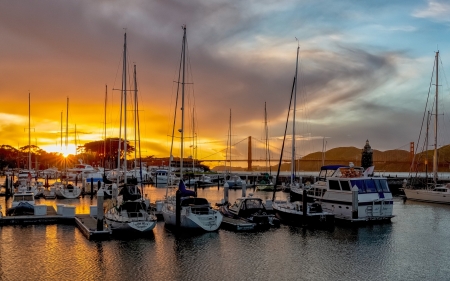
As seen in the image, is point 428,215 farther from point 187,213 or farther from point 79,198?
point 79,198

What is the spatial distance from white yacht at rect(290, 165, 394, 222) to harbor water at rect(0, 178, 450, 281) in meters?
1.97

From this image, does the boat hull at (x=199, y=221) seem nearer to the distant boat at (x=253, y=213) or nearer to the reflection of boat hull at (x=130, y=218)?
the reflection of boat hull at (x=130, y=218)

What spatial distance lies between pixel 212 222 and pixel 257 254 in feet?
19.9

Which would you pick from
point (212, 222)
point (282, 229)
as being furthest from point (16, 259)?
point (282, 229)

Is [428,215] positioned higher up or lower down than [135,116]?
lower down

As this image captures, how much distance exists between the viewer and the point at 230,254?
86.3 ft

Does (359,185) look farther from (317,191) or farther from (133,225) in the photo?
(133,225)

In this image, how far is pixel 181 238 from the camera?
3031 cm

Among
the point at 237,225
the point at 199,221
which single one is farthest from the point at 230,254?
the point at 237,225

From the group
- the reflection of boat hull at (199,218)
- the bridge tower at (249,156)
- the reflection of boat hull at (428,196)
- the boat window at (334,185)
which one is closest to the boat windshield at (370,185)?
the boat window at (334,185)

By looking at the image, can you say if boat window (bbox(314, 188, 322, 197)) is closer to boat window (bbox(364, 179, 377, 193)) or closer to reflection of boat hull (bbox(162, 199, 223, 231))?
boat window (bbox(364, 179, 377, 193))

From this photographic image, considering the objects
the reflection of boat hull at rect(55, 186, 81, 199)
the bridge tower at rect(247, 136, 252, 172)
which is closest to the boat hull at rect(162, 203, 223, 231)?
the reflection of boat hull at rect(55, 186, 81, 199)

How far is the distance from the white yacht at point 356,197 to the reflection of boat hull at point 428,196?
70.0 feet

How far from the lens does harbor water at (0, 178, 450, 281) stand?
2231 centimetres
